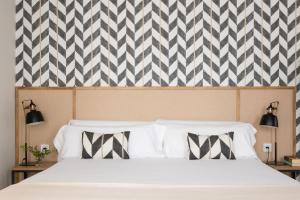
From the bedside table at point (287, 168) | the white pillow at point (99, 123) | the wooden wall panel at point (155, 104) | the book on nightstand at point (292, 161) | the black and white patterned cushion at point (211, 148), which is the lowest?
the bedside table at point (287, 168)

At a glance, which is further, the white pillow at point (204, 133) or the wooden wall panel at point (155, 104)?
the wooden wall panel at point (155, 104)

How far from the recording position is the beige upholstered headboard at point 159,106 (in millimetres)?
4098

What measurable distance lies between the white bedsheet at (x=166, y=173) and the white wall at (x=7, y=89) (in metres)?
0.80

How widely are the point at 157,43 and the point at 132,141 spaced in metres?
1.12

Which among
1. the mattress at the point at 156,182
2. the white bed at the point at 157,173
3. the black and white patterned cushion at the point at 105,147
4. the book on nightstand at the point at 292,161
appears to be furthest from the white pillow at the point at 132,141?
the book on nightstand at the point at 292,161

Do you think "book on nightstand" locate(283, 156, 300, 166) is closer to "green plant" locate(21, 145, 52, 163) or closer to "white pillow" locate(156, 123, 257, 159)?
"white pillow" locate(156, 123, 257, 159)

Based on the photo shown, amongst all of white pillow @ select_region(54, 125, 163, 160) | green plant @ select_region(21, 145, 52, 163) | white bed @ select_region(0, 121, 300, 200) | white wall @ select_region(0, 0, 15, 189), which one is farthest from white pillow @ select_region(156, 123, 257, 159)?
white wall @ select_region(0, 0, 15, 189)

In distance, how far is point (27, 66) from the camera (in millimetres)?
4152

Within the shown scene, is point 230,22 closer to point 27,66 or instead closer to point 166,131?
point 166,131

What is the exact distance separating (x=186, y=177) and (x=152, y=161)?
0.76 metres

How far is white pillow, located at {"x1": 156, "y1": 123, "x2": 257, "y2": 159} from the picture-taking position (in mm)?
3705

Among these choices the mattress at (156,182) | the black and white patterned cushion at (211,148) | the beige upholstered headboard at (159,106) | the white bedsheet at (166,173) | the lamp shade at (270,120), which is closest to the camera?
the mattress at (156,182)

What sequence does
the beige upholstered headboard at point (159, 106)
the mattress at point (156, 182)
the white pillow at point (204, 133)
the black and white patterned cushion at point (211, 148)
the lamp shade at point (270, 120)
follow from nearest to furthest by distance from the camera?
the mattress at point (156, 182), the black and white patterned cushion at point (211, 148), the white pillow at point (204, 133), the lamp shade at point (270, 120), the beige upholstered headboard at point (159, 106)

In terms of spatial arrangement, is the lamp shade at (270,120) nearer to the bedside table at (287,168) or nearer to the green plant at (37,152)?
the bedside table at (287,168)
